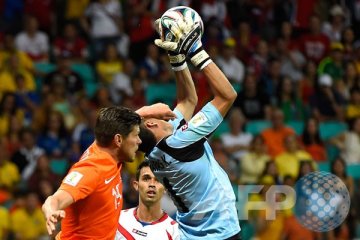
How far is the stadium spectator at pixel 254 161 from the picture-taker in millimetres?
14180

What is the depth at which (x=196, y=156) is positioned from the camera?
7191 mm

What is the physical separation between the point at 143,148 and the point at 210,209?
687 mm

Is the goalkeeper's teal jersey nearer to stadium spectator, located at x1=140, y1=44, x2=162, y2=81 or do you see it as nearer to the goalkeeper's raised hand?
the goalkeeper's raised hand

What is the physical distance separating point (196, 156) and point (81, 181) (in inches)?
47.0

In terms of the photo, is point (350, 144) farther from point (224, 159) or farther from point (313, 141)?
point (224, 159)

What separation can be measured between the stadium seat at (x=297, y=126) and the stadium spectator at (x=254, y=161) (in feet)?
5.15

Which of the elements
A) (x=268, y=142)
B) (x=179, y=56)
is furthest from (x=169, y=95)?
(x=179, y=56)

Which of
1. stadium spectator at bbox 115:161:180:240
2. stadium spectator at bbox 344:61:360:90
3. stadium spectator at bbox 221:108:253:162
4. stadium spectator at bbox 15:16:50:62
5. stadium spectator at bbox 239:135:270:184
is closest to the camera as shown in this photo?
stadium spectator at bbox 115:161:180:240

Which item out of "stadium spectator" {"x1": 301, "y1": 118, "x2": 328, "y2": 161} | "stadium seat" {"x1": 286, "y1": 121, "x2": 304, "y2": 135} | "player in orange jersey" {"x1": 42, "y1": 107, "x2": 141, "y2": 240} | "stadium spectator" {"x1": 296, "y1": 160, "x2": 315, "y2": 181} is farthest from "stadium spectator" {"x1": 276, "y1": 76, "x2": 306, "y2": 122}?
"player in orange jersey" {"x1": 42, "y1": 107, "x2": 141, "y2": 240}

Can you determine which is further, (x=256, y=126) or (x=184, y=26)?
(x=256, y=126)

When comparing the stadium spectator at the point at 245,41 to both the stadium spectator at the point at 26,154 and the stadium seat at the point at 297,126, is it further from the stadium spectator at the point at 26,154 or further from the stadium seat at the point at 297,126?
the stadium spectator at the point at 26,154

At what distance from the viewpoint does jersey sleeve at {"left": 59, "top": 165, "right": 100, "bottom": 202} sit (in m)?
6.22

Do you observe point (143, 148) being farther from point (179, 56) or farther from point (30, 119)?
point (30, 119)

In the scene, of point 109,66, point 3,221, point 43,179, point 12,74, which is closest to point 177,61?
point 3,221
